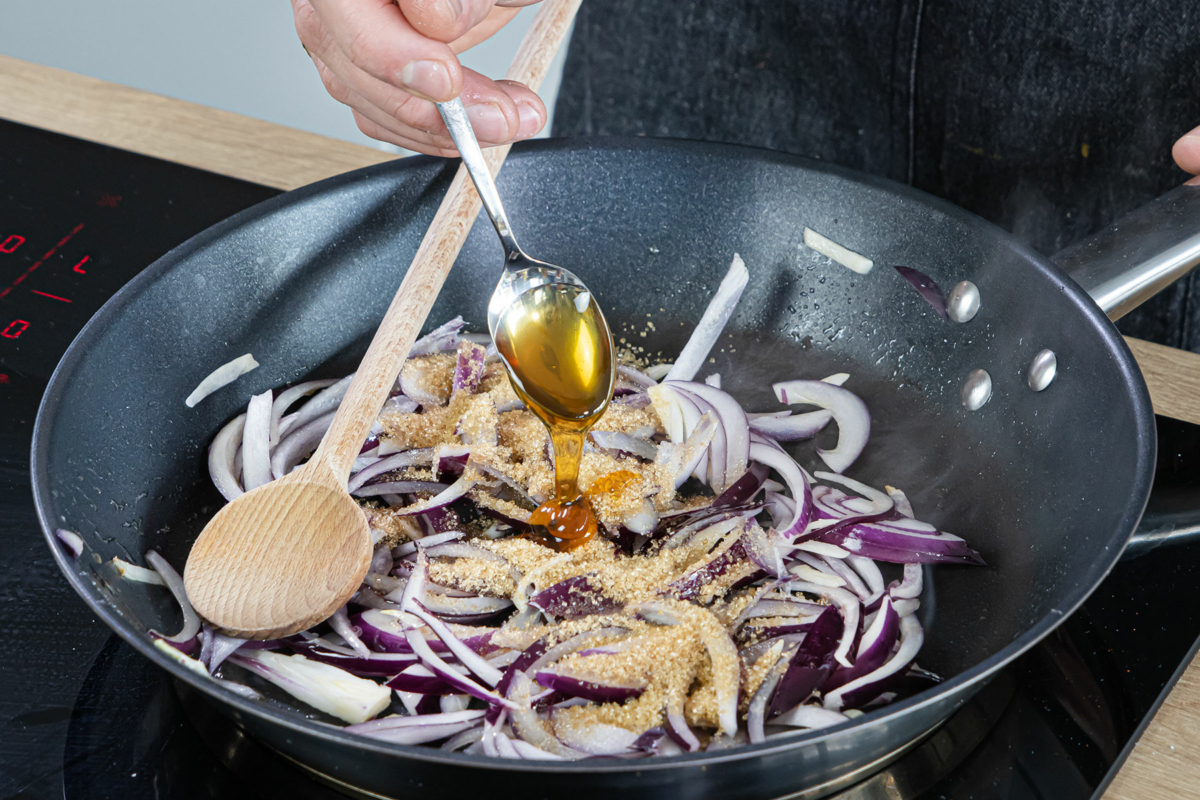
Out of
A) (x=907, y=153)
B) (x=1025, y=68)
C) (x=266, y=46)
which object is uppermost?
(x=1025, y=68)

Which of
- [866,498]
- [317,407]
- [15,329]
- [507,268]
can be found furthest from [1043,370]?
[15,329]

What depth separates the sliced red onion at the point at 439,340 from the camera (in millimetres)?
1133

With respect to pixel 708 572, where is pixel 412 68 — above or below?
above

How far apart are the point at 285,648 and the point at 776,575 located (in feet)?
1.41

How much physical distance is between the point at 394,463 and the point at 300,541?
18 cm

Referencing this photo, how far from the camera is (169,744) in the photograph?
0.73 m

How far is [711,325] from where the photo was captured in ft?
3.78

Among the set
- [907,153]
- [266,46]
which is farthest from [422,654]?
[266,46]

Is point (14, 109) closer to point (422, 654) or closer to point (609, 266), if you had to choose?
point (609, 266)

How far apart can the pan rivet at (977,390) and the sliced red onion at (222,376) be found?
77 centimetres

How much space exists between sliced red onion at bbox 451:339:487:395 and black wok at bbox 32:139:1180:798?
12cm

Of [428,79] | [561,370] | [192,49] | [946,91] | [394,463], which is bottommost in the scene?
[192,49]

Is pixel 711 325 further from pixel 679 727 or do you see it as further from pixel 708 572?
pixel 679 727

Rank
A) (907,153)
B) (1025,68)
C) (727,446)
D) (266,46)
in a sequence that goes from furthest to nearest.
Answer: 1. (266,46)
2. (907,153)
3. (1025,68)
4. (727,446)
